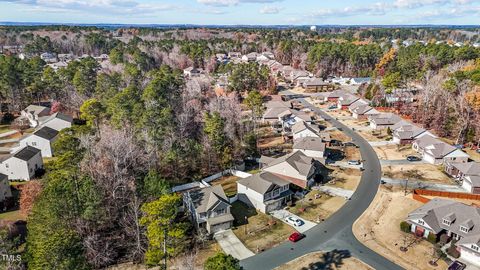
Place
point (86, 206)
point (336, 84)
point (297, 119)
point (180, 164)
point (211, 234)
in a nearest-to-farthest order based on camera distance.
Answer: point (86, 206), point (211, 234), point (180, 164), point (297, 119), point (336, 84)

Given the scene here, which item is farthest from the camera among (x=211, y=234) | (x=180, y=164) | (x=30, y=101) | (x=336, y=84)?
(x=336, y=84)

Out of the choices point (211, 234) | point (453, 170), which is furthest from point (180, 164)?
point (453, 170)

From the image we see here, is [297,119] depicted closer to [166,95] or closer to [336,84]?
[166,95]

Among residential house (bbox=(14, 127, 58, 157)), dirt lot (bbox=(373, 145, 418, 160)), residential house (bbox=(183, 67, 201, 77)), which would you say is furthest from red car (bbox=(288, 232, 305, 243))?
residential house (bbox=(183, 67, 201, 77))

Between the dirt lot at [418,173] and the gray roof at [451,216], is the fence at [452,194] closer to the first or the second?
the dirt lot at [418,173]

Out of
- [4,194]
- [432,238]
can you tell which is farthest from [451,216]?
[4,194]

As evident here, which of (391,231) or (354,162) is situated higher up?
(354,162)

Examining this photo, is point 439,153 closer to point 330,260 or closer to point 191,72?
point 330,260
